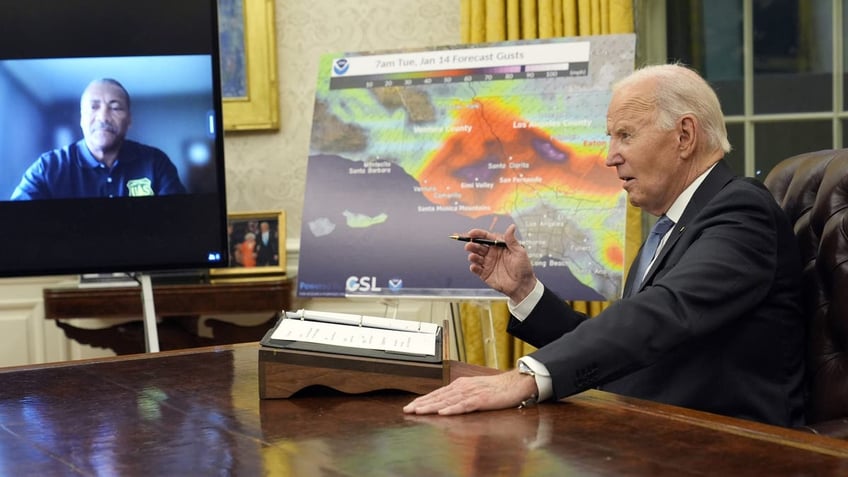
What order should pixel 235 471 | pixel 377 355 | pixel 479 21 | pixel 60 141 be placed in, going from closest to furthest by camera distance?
pixel 235 471 < pixel 377 355 < pixel 60 141 < pixel 479 21

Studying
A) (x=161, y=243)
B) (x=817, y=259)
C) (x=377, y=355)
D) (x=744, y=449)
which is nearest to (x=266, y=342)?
(x=377, y=355)

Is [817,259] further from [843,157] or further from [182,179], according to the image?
[182,179]

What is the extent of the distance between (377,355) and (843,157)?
3.59 feet

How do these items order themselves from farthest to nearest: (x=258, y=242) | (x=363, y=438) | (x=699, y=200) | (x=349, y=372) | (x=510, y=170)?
(x=258, y=242), (x=510, y=170), (x=699, y=200), (x=349, y=372), (x=363, y=438)

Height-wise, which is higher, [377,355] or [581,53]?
[581,53]

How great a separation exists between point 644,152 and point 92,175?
1.81m

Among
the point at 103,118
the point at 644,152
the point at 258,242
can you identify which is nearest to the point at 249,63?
the point at 258,242

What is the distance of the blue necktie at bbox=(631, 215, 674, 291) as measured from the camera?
7.63 ft

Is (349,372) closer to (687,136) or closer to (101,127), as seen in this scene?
(687,136)

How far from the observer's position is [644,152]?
→ 2.30m

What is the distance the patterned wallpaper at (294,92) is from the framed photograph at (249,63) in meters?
0.07

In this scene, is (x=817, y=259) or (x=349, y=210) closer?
(x=817, y=259)

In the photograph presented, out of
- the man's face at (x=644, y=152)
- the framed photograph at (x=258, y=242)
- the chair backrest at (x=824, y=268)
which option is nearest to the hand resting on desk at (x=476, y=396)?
the chair backrest at (x=824, y=268)

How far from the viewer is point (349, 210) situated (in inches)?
143
